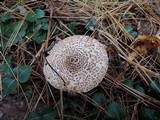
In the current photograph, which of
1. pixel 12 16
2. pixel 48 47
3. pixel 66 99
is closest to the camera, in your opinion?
pixel 66 99

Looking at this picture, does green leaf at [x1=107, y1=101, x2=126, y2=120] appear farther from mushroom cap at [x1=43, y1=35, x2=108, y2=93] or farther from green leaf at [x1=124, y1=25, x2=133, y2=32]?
green leaf at [x1=124, y1=25, x2=133, y2=32]

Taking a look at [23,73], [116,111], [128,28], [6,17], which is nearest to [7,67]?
[23,73]

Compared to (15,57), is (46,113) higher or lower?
lower

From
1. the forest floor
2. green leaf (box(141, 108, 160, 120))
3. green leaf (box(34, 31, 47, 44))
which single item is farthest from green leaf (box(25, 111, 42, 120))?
green leaf (box(141, 108, 160, 120))

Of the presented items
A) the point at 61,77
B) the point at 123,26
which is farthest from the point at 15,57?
the point at 123,26

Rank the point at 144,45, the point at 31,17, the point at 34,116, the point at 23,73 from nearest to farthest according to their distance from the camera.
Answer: the point at 34,116
the point at 23,73
the point at 144,45
the point at 31,17

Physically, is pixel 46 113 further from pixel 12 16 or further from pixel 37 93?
pixel 12 16

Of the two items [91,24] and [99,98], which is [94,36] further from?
[99,98]
